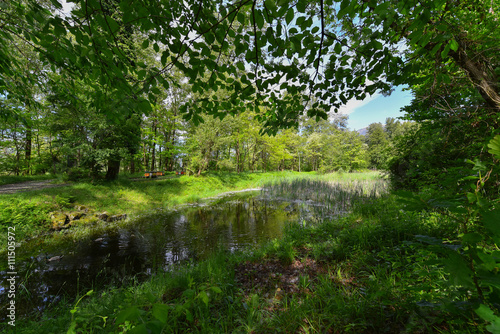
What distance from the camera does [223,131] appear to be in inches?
723

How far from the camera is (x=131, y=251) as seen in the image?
17.5ft

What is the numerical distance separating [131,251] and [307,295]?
5317 millimetres

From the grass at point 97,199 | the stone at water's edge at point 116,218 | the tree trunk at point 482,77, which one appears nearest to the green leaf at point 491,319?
the tree trunk at point 482,77

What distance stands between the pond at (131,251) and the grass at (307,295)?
0.81 metres

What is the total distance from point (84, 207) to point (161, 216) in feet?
11.2

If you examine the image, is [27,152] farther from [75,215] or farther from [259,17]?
[259,17]

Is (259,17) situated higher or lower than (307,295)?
higher

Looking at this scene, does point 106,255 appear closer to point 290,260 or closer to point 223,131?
point 290,260

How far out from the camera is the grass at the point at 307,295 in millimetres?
1410

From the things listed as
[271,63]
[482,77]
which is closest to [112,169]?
[271,63]

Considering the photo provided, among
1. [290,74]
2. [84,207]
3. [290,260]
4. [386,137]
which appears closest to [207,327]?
[290,260]

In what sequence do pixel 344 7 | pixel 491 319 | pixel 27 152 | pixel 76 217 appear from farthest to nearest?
pixel 27 152, pixel 76 217, pixel 344 7, pixel 491 319

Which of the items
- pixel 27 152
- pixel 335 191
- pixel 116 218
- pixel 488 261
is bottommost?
pixel 116 218

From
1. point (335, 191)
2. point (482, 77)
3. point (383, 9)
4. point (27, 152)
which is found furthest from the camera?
point (27, 152)
